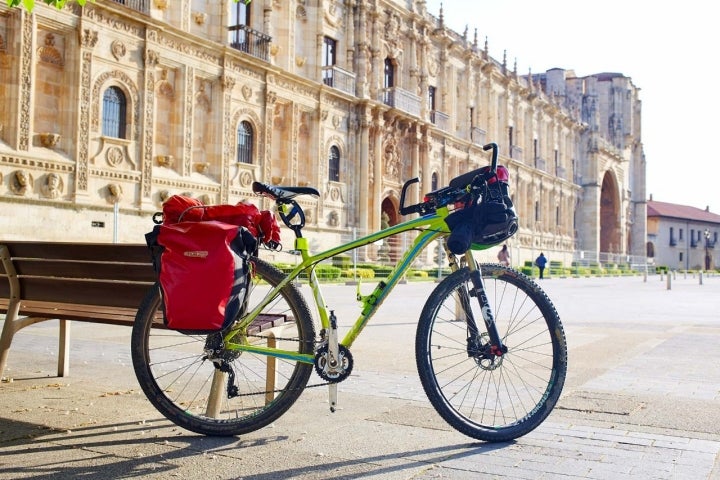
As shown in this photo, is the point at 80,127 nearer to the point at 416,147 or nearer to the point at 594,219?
the point at 416,147

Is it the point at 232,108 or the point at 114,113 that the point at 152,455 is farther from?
the point at 232,108

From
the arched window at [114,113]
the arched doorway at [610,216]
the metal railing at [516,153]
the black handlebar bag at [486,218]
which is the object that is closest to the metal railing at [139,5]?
the arched window at [114,113]

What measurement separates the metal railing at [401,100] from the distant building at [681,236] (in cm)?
6215

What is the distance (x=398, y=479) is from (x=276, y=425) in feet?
3.72

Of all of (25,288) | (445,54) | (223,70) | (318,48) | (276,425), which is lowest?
(276,425)

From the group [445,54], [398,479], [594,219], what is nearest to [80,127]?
[398,479]

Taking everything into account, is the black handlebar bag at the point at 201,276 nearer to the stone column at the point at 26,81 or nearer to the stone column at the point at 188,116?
the stone column at the point at 26,81

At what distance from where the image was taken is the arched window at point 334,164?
30.3 m

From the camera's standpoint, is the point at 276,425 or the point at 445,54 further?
the point at 445,54

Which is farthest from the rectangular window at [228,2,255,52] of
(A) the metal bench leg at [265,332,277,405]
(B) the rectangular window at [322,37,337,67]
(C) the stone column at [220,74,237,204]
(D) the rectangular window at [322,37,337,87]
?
(A) the metal bench leg at [265,332,277,405]

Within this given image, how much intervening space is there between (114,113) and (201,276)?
60.7ft

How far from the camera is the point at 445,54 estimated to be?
40188 mm

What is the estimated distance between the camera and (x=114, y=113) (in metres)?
20.6

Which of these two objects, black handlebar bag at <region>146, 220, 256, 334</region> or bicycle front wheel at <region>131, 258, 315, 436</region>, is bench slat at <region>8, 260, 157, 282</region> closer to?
bicycle front wheel at <region>131, 258, 315, 436</region>
